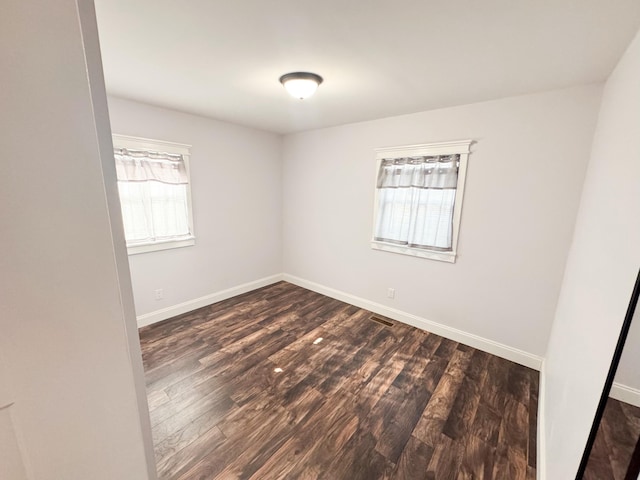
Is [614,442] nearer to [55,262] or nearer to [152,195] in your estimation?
[55,262]

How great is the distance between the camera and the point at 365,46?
5.15 feet

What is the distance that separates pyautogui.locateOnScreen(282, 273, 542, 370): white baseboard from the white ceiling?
7.65ft

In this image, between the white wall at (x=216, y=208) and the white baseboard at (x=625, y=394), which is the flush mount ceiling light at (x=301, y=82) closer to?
the white wall at (x=216, y=208)

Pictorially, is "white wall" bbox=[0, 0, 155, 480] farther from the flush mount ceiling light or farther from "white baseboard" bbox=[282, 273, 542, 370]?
"white baseboard" bbox=[282, 273, 542, 370]

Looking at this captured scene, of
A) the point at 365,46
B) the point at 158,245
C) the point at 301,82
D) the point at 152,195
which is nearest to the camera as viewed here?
the point at 365,46

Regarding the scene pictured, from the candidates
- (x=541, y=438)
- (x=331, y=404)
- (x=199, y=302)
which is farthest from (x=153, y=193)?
(x=541, y=438)

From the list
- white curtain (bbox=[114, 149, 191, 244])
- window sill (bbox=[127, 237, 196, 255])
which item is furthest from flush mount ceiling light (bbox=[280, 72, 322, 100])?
window sill (bbox=[127, 237, 196, 255])

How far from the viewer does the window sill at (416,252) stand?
2.79 meters

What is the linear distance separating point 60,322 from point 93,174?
0.30 meters

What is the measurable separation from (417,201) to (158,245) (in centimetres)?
302

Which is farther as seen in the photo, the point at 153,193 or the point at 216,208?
the point at 216,208

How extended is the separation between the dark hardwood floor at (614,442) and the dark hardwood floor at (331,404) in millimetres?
917

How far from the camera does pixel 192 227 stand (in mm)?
3301

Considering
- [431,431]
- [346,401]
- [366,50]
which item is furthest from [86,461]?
[366,50]
